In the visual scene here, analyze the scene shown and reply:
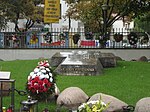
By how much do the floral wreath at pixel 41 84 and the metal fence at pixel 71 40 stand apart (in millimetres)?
16002

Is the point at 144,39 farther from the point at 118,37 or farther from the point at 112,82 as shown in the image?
the point at 112,82

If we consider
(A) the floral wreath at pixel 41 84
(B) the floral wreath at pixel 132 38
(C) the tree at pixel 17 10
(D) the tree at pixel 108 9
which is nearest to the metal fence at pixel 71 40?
(B) the floral wreath at pixel 132 38

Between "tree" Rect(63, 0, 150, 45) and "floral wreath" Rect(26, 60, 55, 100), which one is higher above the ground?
"tree" Rect(63, 0, 150, 45)

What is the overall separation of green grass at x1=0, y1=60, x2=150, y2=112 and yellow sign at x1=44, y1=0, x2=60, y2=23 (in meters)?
9.24

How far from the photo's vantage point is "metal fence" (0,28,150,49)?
82.7 feet

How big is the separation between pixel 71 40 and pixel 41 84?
59.0 feet

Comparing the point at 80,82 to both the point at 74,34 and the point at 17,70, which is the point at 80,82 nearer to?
the point at 17,70

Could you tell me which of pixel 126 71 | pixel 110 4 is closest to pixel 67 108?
pixel 126 71

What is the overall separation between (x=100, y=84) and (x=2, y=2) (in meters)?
25.5

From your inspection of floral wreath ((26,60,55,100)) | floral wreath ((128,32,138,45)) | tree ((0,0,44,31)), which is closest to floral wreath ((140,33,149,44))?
floral wreath ((128,32,138,45))

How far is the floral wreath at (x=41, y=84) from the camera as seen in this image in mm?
8758

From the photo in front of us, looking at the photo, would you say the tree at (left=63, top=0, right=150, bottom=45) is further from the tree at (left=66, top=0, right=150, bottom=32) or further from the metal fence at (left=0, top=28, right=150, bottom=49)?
the metal fence at (left=0, top=28, right=150, bottom=49)

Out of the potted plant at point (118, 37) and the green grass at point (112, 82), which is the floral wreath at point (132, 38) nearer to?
the potted plant at point (118, 37)

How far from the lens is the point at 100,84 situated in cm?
1209
